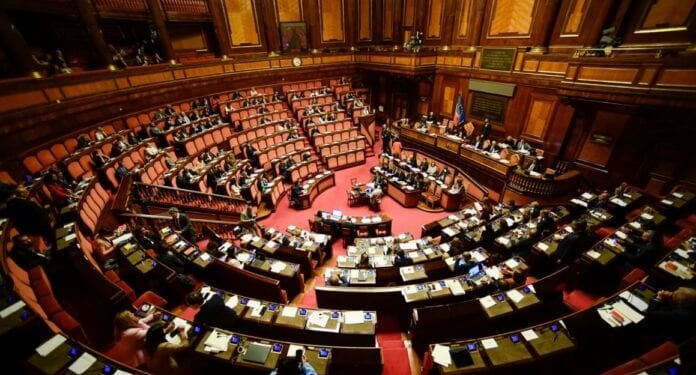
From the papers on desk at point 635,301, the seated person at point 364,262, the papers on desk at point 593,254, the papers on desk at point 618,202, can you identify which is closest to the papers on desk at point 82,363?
the seated person at point 364,262

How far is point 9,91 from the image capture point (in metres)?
5.77

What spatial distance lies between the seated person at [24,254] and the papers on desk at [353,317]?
13.8 feet

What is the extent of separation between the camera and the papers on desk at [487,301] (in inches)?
159

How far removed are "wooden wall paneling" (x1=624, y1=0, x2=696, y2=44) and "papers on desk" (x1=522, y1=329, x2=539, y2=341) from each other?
748cm

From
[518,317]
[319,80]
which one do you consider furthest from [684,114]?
[319,80]

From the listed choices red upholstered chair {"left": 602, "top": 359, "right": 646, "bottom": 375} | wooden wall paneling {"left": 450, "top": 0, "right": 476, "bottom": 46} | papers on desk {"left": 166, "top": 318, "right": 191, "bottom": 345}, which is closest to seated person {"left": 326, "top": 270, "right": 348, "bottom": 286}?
papers on desk {"left": 166, "top": 318, "right": 191, "bottom": 345}

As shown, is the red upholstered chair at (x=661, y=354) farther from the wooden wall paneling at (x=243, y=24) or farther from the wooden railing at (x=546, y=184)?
the wooden wall paneling at (x=243, y=24)

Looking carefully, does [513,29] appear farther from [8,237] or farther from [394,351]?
[8,237]

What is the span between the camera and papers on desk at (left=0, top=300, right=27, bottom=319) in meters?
2.82

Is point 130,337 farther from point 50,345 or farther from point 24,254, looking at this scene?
point 24,254

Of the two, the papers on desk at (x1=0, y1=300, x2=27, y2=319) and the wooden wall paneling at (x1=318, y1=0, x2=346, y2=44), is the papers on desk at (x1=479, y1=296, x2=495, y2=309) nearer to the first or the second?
the papers on desk at (x1=0, y1=300, x2=27, y2=319)

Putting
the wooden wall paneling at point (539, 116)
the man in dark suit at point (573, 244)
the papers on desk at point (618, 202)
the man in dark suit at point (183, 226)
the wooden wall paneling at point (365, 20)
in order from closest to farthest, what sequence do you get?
the man in dark suit at point (573, 244) < the man in dark suit at point (183, 226) < the papers on desk at point (618, 202) < the wooden wall paneling at point (539, 116) < the wooden wall paneling at point (365, 20)

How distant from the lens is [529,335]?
3.47 meters

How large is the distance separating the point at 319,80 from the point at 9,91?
11.6m
